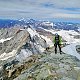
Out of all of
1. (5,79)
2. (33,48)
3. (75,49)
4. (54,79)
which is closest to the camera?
(54,79)

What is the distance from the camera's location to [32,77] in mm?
31984

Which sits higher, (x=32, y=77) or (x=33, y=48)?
(x=32, y=77)

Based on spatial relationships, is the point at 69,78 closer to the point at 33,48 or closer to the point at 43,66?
the point at 43,66

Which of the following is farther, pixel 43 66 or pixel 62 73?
pixel 43 66

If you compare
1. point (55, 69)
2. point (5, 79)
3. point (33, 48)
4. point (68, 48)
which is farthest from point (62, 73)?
point (33, 48)

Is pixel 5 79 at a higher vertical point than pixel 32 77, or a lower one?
lower

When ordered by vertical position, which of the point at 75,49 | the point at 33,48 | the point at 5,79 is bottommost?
the point at 33,48

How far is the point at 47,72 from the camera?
3177 centimetres

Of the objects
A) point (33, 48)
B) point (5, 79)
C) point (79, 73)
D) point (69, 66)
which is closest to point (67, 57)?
point (69, 66)

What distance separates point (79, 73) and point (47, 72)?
12.5 ft

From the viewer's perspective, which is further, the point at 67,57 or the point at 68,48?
the point at 68,48

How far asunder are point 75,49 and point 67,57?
898 cm

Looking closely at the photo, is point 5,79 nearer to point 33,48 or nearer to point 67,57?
point 67,57

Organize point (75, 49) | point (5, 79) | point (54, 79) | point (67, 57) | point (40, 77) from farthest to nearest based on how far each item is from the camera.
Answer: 1. point (75, 49)
2. point (5, 79)
3. point (67, 57)
4. point (40, 77)
5. point (54, 79)
